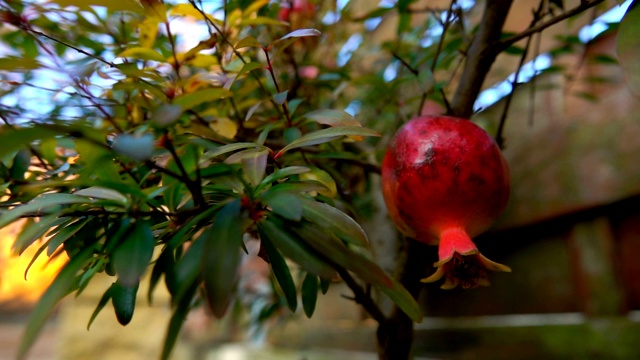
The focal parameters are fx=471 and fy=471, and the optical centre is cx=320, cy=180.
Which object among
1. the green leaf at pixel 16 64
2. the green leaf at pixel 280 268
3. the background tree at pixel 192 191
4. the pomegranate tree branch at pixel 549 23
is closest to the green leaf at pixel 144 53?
the background tree at pixel 192 191

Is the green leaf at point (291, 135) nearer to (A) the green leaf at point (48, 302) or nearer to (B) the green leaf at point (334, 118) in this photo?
(B) the green leaf at point (334, 118)

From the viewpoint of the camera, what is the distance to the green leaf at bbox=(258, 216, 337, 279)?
253mm

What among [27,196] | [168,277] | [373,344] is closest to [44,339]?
[373,344]

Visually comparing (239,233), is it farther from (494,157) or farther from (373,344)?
(373,344)

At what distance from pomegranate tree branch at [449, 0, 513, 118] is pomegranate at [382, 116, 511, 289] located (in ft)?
0.32

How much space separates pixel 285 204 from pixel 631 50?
0.86ft

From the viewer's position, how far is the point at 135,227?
26 cm

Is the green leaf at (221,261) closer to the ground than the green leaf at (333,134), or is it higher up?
closer to the ground

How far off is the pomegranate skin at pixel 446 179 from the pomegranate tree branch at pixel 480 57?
0.32 feet

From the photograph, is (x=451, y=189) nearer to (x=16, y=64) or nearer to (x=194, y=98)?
(x=194, y=98)

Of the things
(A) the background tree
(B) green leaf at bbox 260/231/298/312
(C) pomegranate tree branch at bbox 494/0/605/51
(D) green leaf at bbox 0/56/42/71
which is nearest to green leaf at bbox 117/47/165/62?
(A) the background tree

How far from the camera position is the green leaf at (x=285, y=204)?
25 cm

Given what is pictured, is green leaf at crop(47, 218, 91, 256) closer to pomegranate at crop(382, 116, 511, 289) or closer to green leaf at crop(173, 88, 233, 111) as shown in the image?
green leaf at crop(173, 88, 233, 111)

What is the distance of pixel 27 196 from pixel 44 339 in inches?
87.9
